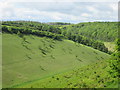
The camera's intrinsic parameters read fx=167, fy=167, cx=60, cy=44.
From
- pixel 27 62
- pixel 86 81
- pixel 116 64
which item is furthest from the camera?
Answer: pixel 27 62

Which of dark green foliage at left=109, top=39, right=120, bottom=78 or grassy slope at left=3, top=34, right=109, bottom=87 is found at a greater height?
dark green foliage at left=109, top=39, right=120, bottom=78

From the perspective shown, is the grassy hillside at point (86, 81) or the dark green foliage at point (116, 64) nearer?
the grassy hillside at point (86, 81)

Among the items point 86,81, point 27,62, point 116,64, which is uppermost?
point 116,64

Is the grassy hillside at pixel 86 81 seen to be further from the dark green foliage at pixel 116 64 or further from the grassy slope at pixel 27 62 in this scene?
the grassy slope at pixel 27 62

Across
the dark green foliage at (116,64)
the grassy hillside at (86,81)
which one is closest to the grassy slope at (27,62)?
the grassy hillside at (86,81)

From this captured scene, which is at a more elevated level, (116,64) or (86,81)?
(116,64)

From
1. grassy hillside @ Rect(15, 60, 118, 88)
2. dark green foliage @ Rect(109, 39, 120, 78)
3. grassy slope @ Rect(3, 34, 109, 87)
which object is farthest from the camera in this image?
grassy slope @ Rect(3, 34, 109, 87)

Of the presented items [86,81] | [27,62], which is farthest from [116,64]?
[27,62]

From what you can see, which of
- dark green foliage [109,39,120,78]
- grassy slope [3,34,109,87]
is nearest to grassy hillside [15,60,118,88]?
dark green foliage [109,39,120,78]

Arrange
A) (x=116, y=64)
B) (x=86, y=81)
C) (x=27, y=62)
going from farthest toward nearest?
(x=27, y=62) → (x=86, y=81) → (x=116, y=64)

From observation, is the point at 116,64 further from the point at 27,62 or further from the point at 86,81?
the point at 27,62

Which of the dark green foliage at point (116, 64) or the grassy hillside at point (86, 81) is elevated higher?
the dark green foliage at point (116, 64)

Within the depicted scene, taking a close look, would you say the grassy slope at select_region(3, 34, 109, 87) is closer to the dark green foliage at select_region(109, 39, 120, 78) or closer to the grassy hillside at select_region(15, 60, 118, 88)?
the grassy hillside at select_region(15, 60, 118, 88)

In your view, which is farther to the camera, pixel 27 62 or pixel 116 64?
pixel 27 62
